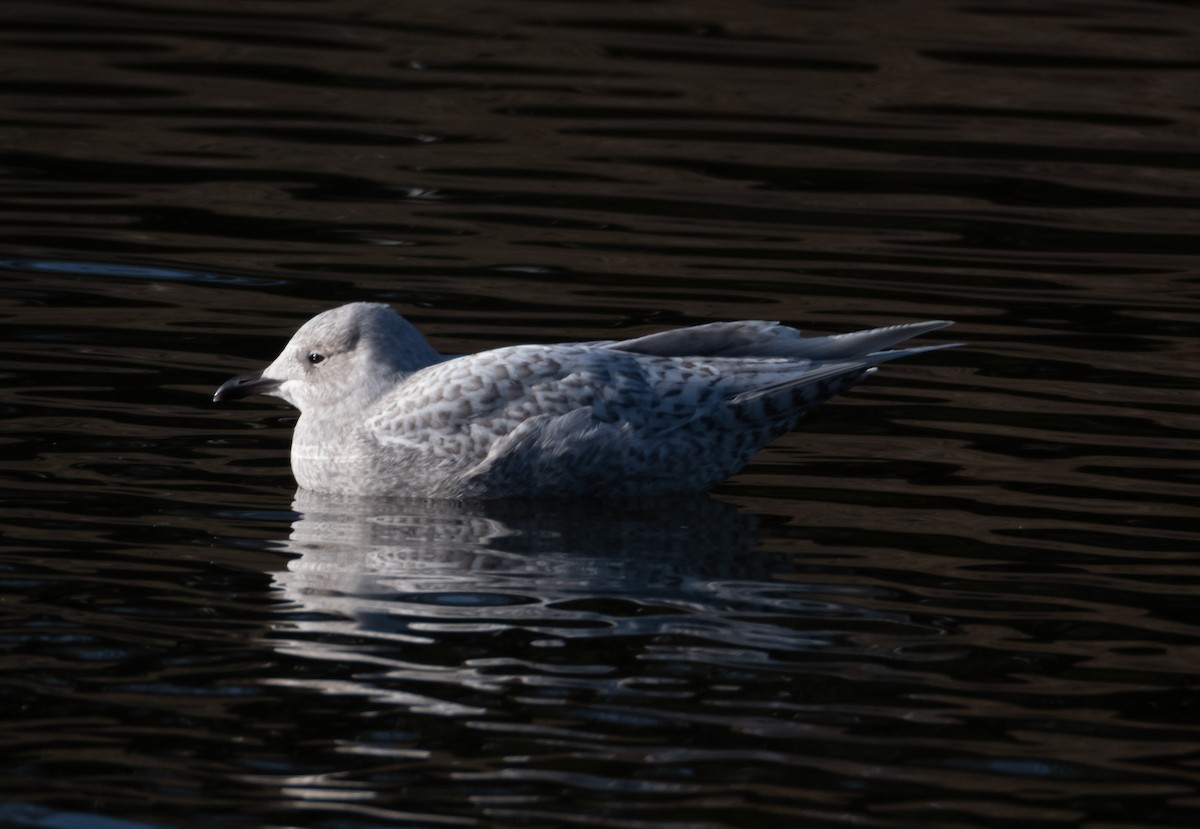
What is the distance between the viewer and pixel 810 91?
52.0 ft

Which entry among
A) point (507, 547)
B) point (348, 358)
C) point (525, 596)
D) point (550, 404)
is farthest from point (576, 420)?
point (525, 596)

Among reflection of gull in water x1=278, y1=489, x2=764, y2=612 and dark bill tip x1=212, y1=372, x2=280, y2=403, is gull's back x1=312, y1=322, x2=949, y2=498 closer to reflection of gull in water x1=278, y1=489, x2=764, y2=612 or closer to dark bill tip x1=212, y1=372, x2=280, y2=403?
reflection of gull in water x1=278, y1=489, x2=764, y2=612

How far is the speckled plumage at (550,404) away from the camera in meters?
7.87

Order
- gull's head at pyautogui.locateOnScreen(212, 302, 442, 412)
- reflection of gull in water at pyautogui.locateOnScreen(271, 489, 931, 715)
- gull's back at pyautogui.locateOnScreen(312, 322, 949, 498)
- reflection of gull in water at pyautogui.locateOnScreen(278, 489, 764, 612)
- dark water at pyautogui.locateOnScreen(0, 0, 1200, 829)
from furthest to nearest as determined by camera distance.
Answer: gull's head at pyautogui.locateOnScreen(212, 302, 442, 412) < gull's back at pyautogui.locateOnScreen(312, 322, 949, 498) < reflection of gull in water at pyautogui.locateOnScreen(278, 489, 764, 612) < reflection of gull in water at pyautogui.locateOnScreen(271, 489, 931, 715) < dark water at pyautogui.locateOnScreen(0, 0, 1200, 829)

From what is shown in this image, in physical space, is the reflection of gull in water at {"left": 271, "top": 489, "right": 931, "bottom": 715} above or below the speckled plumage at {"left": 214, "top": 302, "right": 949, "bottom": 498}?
below

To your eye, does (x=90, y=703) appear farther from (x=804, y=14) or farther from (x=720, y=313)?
(x=804, y=14)

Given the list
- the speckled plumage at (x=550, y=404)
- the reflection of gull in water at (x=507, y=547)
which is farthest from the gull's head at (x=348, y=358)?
the reflection of gull in water at (x=507, y=547)

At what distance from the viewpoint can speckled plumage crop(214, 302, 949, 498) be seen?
787 centimetres

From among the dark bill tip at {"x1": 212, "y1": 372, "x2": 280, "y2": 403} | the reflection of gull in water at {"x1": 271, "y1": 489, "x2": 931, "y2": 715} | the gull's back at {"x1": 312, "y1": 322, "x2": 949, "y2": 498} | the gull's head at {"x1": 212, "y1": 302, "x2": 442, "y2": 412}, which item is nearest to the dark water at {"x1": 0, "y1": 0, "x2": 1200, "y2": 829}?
the reflection of gull in water at {"x1": 271, "y1": 489, "x2": 931, "y2": 715}

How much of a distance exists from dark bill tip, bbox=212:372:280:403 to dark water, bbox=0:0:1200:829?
11.0 inches

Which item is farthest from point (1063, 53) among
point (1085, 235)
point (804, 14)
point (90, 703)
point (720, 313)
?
point (90, 703)

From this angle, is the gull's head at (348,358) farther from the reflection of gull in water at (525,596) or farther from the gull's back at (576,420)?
the reflection of gull in water at (525,596)

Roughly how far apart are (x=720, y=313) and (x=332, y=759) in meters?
5.53

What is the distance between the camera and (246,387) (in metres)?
8.37
